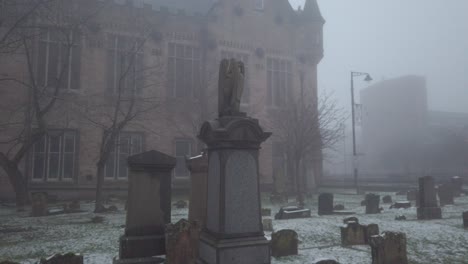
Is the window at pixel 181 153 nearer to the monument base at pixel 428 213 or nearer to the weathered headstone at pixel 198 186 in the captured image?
the monument base at pixel 428 213

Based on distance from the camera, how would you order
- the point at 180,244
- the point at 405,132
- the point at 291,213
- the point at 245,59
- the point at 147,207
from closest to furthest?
1. the point at 180,244
2. the point at 147,207
3. the point at 291,213
4. the point at 245,59
5. the point at 405,132

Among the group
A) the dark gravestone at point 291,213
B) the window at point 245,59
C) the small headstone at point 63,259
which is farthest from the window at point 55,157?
the small headstone at point 63,259

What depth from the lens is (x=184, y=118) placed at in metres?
23.3

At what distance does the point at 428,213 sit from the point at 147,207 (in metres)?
9.86

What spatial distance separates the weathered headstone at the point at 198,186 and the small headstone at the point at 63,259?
276cm

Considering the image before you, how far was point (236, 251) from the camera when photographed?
5504 mm

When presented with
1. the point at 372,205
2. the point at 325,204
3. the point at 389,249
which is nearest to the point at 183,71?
the point at 325,204

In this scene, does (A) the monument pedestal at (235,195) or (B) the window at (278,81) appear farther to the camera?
(B) the window at (278,81)

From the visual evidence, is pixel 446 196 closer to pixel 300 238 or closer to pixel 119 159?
pixel 300 238

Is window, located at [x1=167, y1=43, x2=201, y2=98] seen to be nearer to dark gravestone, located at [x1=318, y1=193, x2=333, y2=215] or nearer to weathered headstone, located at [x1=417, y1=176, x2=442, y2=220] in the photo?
dark gravestone, located at [x1=318, y1=193, x2=333, y2=215]

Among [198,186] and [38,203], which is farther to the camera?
[38,203]

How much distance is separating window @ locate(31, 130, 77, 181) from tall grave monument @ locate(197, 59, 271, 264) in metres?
16.4

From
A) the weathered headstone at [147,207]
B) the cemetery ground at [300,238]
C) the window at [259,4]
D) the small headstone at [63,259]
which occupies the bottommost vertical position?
the cemetery ground at [300,238]

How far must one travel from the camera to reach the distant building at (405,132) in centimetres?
4606
